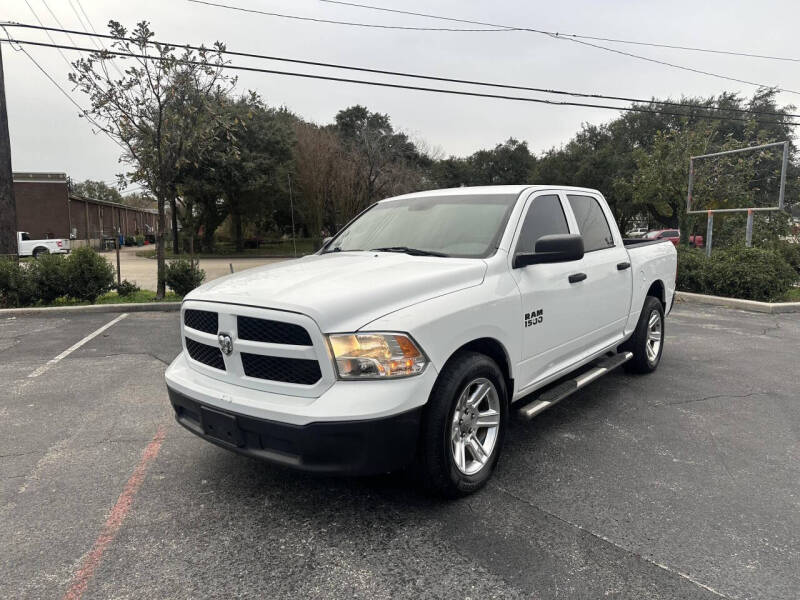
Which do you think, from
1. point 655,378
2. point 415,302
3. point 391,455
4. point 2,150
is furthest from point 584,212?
point 2,150

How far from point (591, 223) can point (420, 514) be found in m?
3.07

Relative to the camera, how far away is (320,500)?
10.3 feet

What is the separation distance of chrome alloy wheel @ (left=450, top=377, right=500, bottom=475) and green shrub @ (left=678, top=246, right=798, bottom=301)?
10.1 meters

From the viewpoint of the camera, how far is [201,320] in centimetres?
316

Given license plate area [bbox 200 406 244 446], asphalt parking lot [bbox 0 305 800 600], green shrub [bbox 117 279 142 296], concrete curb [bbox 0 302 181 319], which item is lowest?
asphalt parking lot [bbox 0 305 800 600]

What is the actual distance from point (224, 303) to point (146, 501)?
1297 millimetres

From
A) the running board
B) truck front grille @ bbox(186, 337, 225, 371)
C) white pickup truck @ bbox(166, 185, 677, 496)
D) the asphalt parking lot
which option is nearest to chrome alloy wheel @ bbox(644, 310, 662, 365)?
the running board

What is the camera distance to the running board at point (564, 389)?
139 inches

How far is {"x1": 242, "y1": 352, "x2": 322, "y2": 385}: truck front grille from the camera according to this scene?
268 cm

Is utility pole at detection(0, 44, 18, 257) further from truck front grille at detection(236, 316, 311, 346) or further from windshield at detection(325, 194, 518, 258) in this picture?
truck front grille at detection(236, 316, 311, 346)

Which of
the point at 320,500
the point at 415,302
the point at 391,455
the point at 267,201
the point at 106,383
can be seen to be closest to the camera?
the point at 391,455

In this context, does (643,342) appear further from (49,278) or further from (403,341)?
(49,278)

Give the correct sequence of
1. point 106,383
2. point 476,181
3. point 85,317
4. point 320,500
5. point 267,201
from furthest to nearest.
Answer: point 476,181, point 267,201, point 85,317, point 106,383, point 320,500

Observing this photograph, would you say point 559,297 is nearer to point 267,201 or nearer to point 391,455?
point 391,455
